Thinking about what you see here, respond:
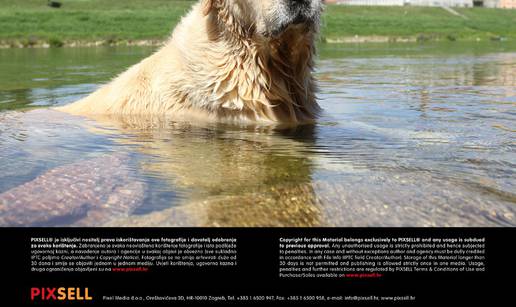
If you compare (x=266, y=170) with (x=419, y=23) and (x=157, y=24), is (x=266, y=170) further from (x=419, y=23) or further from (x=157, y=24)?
(x=419, y=23)

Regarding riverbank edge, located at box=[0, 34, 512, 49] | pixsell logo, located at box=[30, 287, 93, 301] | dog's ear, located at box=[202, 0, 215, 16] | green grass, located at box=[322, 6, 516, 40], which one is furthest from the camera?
green grass, located at box=[322, 6, 516, 40]

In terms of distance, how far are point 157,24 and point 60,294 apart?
40.7 meters

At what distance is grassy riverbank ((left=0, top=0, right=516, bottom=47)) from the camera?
117ft

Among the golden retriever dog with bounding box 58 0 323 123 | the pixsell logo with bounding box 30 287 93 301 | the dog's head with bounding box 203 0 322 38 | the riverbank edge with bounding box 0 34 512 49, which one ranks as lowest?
the pixsell logo with bounding box 30 287 93 301

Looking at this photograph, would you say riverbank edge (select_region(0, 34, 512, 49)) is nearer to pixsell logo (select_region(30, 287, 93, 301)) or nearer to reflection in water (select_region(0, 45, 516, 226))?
reflection in water (select_region(0, 45, 516, 226))

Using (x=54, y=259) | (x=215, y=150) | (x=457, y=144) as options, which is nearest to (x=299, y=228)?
(x=54, y=259)

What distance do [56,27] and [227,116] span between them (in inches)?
1441

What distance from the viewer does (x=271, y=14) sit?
4.80 metres

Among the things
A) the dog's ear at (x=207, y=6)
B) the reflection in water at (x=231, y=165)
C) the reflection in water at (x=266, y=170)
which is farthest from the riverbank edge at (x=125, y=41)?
the reflection in water at (x=231, y=165)

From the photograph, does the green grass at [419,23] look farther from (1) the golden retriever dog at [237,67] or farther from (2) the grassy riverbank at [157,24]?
(1) the golden retriever dog at [237,67]

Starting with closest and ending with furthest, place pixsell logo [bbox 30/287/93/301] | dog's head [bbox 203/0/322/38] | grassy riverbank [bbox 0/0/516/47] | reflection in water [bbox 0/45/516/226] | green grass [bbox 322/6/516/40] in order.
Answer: pixsell logo [bbox 30/287/93/301] < reflection in water [bbox 0/45/516/226] < dog's head [bbox 203/0/322/38] < grassy riverbank [bbox 0/0/516/47] < green grass [bbox 322/6/516/40]

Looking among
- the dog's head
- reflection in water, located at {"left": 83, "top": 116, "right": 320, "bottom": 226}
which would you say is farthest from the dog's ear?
reflection in water, located at {"left": 83, "top": 116, "right": 320, "bottom": 226}

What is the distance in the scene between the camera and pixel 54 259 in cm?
244

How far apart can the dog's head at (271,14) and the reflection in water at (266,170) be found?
0.95 meters
